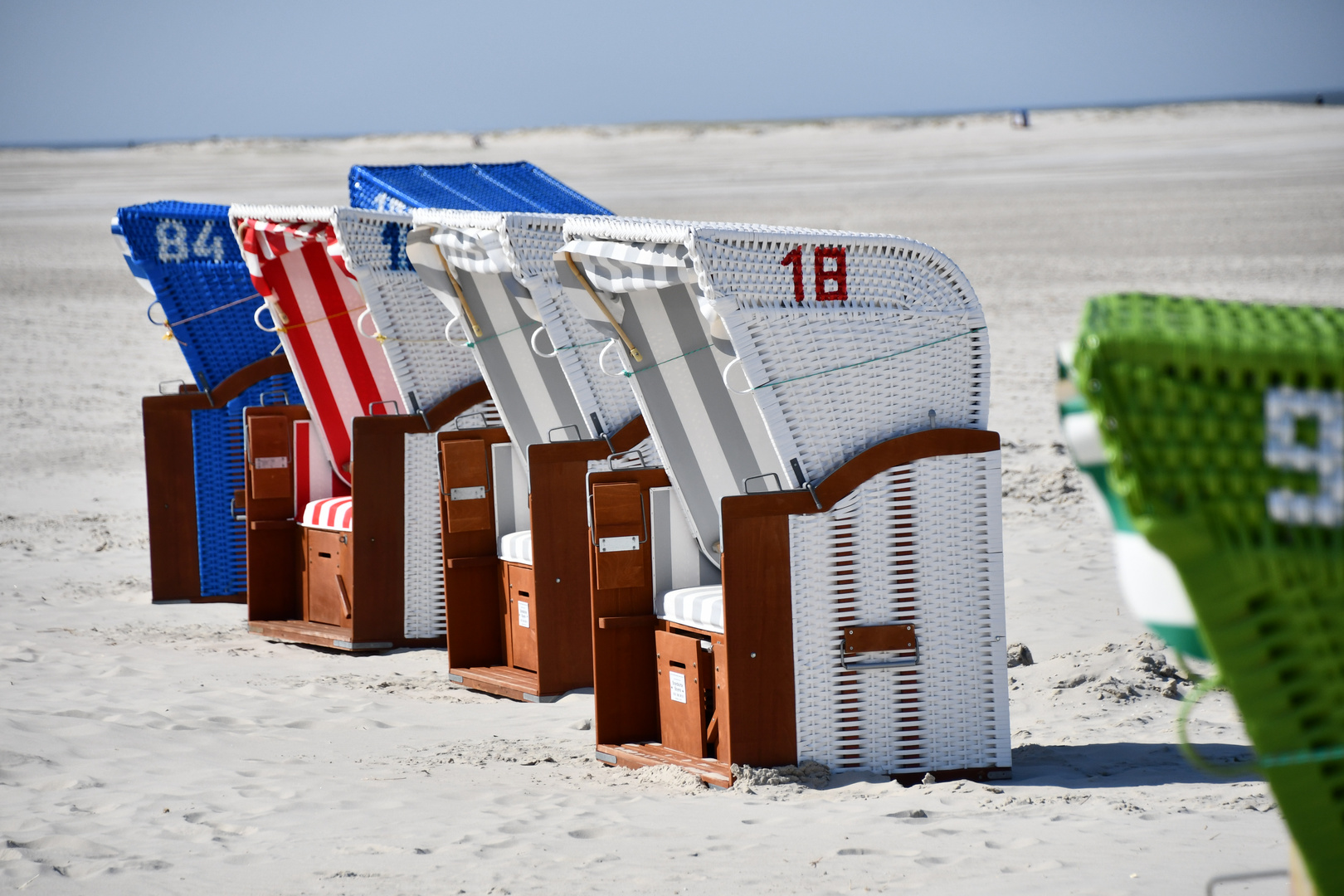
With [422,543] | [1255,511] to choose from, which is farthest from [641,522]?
[1255,511]

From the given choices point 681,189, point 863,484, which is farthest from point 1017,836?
point 681,189

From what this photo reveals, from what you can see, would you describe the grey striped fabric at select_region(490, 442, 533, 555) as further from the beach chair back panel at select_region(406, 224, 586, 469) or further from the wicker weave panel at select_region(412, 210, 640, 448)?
the wicker weave panel at select_region(412, 210, 640, 448)

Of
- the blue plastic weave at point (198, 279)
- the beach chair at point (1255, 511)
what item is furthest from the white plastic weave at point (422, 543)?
the beach chair at point (1255, 511)

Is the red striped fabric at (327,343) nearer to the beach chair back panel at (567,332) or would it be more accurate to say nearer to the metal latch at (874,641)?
the beach chair back panel at (567,332)

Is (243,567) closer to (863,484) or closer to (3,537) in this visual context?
(3,537)

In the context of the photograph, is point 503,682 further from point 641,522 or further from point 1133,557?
point 1133,557

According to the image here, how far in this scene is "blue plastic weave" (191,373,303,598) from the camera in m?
7.49

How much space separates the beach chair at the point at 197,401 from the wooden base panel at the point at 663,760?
356 cm

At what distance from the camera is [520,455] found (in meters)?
5.98

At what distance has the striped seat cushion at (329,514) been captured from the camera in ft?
21.5

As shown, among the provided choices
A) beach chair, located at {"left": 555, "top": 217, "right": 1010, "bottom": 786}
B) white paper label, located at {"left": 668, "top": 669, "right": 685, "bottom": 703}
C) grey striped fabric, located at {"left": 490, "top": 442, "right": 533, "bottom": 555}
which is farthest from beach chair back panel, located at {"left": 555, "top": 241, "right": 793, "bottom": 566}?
grey striped fabric, located at {"left": 490, "top": 442, "right": 533, "bottom": 555}

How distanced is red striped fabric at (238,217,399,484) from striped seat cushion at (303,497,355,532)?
35 cm

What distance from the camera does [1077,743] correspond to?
460 cm

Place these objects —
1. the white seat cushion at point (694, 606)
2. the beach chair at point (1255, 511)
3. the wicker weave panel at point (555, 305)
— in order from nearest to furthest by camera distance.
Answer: the beach chair at point (1255, 511) → the white seat cushion at point (694, 606) → the wicker weave panel at point (555, 305)
